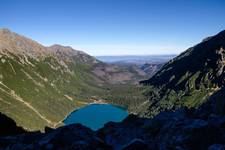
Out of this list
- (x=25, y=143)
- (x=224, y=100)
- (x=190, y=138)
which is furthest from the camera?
(x=224, y=100)

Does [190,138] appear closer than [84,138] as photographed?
Yes

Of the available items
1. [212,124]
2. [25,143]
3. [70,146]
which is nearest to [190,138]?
[212,124]

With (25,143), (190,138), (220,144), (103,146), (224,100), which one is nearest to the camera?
(220,144)

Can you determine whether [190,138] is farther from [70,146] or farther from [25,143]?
[25,143]

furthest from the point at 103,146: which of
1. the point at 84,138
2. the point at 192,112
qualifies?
the point at 192,112

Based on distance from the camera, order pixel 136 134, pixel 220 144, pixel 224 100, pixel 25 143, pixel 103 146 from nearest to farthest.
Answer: pixel 220 144 → pixel 103 146 → pixel 25 143 → pixel 136 134 → pixel 224 100

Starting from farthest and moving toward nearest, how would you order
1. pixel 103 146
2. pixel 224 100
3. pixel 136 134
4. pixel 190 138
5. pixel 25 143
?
pixel 224 100 → pixel 136 134 → pixel 25 143 → pixel 103 146 → pixel 190 138

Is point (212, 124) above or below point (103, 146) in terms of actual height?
above

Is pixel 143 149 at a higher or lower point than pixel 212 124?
lower

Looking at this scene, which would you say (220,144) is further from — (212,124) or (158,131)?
(158,131)
